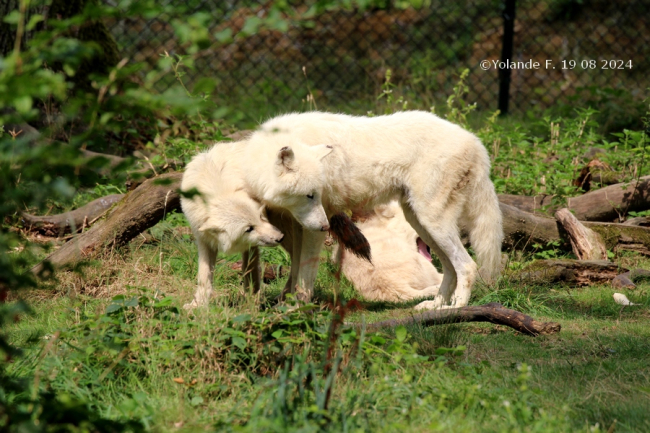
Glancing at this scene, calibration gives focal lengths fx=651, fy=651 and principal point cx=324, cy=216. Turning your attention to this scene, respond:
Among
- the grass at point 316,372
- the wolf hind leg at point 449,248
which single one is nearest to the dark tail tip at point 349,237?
the wolf hind leg at point 449,248

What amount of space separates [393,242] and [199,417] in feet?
12.0

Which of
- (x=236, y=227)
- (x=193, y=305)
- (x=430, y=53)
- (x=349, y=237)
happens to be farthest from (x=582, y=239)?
(x=430, y=53)

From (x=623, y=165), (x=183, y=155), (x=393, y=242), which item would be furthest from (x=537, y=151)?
(x=183, y=155)

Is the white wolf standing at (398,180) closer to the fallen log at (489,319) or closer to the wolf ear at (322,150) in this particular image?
the wolf ear at (322,150)

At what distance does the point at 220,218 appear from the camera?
4473 mm

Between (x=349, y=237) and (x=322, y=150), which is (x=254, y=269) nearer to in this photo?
(x=349, y=237)

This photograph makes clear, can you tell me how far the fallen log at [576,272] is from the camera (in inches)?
218

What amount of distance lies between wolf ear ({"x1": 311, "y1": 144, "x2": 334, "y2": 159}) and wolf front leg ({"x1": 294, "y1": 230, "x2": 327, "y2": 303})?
61 centimetres

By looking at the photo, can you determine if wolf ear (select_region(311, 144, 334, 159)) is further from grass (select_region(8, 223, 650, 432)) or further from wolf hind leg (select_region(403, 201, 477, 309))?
grass (select_region(8, 223, 650, 432))

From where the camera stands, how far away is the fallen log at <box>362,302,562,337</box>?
4068 mm

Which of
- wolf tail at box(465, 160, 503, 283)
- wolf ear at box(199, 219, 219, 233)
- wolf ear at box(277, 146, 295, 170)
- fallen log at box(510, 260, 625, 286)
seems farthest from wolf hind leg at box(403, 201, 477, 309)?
wolf ear at box(199, 219, 219, 233)

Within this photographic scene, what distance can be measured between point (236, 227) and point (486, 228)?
85.6 inches

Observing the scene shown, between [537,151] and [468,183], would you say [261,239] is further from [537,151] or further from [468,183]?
[537,151]

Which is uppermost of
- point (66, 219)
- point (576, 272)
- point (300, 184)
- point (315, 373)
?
point (300, 184)
